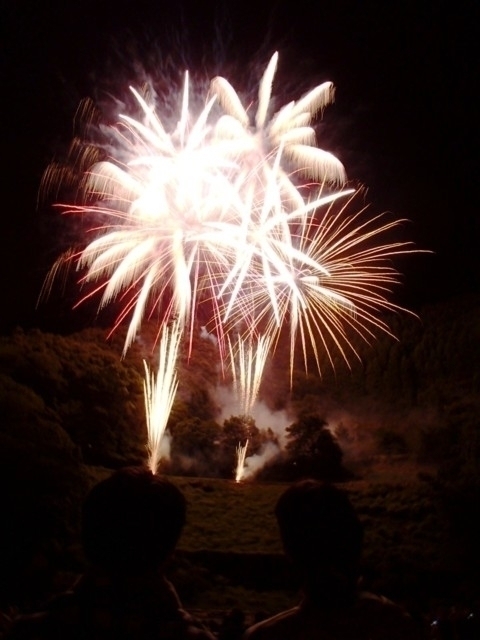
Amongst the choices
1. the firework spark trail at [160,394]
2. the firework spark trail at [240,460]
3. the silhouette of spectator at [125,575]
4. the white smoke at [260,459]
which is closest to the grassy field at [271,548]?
the firework spark trail at [160,394]

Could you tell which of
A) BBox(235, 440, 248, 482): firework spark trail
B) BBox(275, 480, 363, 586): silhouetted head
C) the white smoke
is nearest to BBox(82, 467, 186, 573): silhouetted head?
BBox(275, 480, 363, 586): silhouetted head

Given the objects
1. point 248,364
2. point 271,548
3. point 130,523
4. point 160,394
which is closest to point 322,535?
point 130,523

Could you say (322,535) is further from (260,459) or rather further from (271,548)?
(260,459)

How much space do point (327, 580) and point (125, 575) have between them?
30.2 inches

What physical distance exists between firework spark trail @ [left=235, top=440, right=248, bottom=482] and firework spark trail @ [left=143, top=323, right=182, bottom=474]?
2389 mm

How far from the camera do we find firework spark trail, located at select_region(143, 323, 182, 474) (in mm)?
17953

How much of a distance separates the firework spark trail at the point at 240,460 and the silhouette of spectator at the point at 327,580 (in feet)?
54.7

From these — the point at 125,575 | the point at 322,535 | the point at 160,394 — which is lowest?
the point at 125,575

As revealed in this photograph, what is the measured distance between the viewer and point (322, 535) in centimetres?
245

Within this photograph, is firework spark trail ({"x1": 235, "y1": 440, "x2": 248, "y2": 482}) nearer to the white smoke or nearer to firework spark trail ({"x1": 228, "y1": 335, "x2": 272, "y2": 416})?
the white smoke

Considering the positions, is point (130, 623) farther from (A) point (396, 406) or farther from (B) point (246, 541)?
(A) point (396, 406)

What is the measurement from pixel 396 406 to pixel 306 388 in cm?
Result: 329

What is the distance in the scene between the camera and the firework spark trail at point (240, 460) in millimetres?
18828

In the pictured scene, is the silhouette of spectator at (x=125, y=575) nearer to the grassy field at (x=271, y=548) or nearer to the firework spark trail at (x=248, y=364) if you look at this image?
the grassy field at (x=271, y=548)
